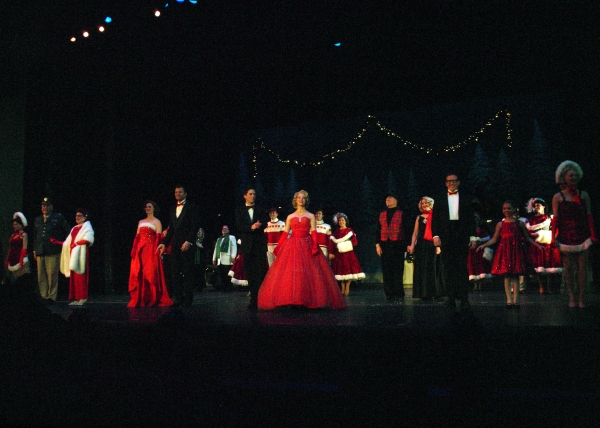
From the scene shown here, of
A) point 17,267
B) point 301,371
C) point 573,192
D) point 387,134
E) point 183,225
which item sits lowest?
point 301,371

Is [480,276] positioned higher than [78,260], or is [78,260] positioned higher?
[78,260]

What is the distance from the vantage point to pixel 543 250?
901 cm

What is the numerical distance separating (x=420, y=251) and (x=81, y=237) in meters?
4.84

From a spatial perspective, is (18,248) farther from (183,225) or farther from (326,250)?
(326,250)

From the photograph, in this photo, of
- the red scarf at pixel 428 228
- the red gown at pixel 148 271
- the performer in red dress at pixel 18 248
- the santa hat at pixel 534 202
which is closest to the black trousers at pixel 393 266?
the red scarf at pixel 428 228

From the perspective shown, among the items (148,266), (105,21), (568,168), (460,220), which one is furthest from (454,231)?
(105,21)

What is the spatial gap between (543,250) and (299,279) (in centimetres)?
470

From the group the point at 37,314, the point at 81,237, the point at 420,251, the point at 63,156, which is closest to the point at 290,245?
the point at 420,251

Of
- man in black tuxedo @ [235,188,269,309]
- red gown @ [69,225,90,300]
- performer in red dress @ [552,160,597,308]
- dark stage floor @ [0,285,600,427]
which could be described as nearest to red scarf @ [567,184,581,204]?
performer in red dress @ [552,160,597,308]

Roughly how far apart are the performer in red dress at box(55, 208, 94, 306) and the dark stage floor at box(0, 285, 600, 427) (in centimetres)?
314

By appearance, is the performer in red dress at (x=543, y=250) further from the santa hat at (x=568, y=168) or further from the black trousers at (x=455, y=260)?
A: the black trousers at (x=455, y=260)

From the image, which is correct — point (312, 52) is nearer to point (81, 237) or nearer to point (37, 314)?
point (81, 237)

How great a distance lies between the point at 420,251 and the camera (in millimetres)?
8422

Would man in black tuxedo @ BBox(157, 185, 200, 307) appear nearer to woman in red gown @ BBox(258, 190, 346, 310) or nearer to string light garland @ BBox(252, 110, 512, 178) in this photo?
woman in red gown @ BBox(258, 190, 346, 310)
